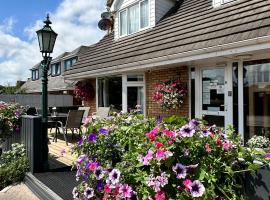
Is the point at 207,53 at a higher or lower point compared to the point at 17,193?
higher

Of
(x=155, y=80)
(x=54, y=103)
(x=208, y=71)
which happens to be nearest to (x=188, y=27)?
(x=208, y=71)

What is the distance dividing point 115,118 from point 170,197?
1391mm

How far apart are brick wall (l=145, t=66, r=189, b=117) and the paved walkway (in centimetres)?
541

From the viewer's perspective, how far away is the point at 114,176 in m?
2.74

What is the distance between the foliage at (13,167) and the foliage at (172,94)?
4604mm

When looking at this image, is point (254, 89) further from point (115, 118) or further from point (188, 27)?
point (115, 118)

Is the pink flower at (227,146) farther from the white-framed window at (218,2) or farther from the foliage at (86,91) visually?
the foliage at (86,91)

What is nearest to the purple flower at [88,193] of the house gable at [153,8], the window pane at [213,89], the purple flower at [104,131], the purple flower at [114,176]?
the purple flower at [114,176]

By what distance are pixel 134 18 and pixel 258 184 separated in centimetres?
1090

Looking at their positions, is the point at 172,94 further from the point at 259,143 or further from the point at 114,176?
the point at 114,176

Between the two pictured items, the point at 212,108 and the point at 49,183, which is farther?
the point at 212,108

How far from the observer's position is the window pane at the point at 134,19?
12.5m

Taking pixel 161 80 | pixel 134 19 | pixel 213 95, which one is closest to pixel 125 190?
pixel 213 95

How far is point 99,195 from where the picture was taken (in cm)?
306
